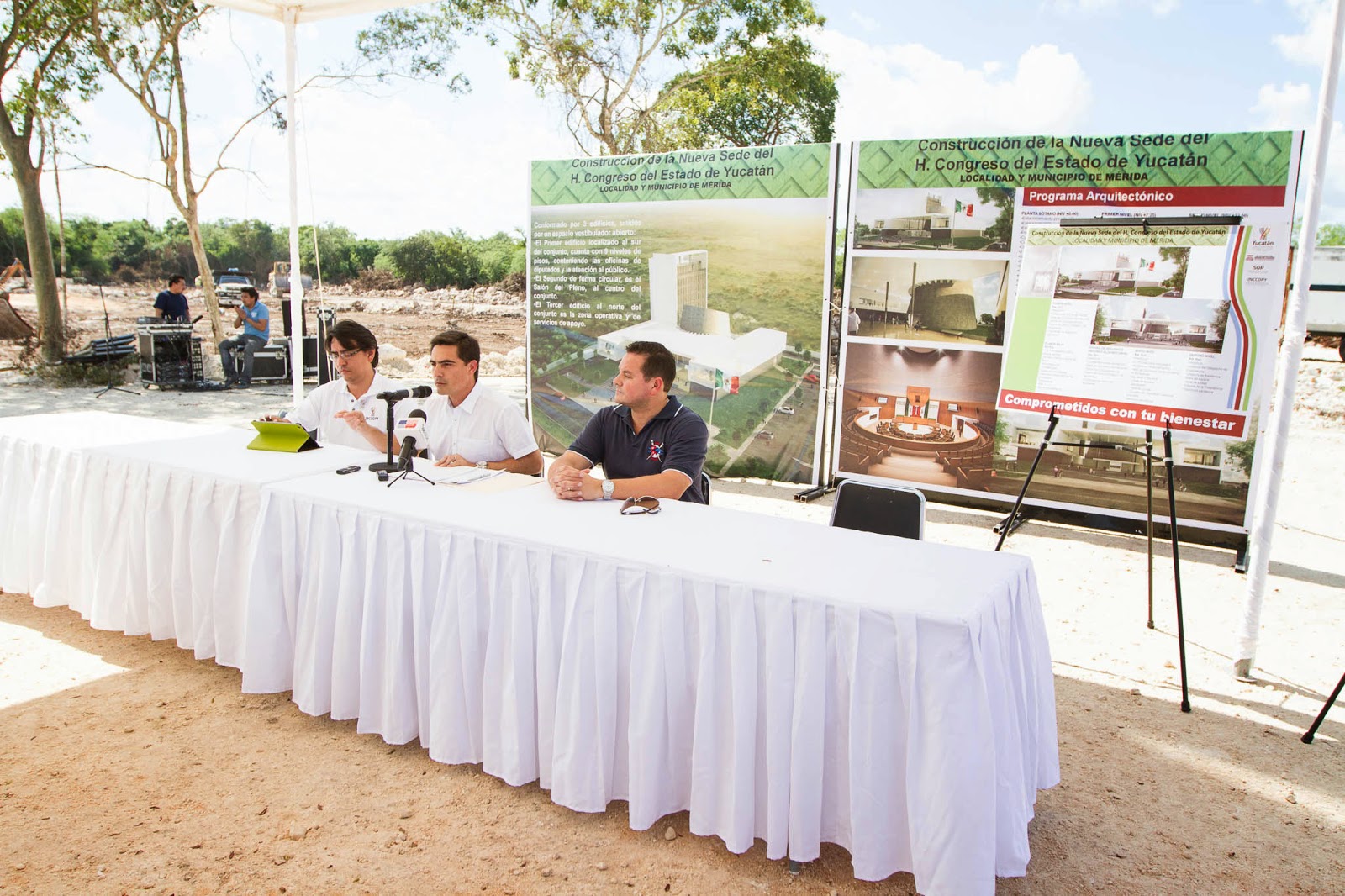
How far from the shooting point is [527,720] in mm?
2373

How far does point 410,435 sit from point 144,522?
3.57ft

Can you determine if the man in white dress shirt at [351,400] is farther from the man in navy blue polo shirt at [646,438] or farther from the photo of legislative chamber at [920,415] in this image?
the photo of legislative chamber at [920,415]

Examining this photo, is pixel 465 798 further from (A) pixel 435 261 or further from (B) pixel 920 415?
(A) pixel 435 261

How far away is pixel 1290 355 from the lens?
3.11 metres

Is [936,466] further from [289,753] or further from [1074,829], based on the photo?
[289,753]

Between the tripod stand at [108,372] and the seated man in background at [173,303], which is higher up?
the seated man in background at [173,303]

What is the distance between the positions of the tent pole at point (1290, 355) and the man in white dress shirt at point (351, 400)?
12.3 feet

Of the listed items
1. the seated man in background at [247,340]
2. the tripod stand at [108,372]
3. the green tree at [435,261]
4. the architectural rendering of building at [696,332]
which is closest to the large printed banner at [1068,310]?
the architectural rendering of building at [696,332]

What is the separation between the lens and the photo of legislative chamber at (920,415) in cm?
603

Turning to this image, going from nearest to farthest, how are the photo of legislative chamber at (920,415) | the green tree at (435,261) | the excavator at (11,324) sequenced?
the photo of legislative chamber at (920,415) < the excavator at (11,324) < the green tree at (435,261)

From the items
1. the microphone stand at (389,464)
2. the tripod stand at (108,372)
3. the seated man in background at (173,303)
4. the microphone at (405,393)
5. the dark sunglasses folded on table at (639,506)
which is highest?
the seated man in background at (173,303)

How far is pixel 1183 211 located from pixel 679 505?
431cm

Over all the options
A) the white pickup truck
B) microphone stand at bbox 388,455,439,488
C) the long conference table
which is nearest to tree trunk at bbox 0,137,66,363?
the long conference table

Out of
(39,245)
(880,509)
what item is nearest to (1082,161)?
(880,509)
